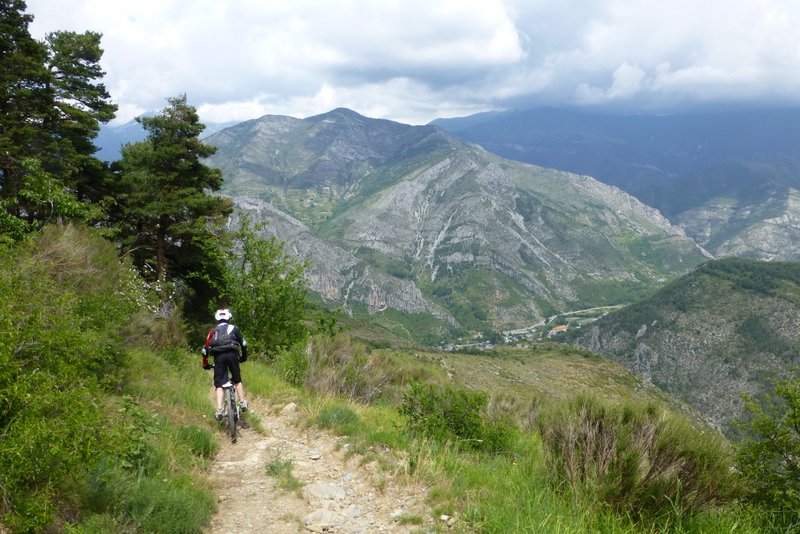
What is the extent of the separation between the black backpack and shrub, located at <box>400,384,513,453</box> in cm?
393

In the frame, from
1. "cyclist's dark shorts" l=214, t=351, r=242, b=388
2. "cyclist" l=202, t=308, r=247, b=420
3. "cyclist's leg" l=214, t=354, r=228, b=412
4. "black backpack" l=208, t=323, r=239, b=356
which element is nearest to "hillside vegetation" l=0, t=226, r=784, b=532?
"cyclist's leg" l=214, t=354, r=228, b=412

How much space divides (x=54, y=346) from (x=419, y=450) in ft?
17.6

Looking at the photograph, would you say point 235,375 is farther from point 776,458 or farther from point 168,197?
point 168,197

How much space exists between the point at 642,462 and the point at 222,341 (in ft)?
26.7

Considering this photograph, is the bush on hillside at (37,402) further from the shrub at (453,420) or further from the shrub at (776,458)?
the shrub at (776,458)

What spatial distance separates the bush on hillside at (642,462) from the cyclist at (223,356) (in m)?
6.62

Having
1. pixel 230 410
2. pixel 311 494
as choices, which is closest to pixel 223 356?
pixel 230 410

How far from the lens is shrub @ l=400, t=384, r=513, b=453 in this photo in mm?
8500

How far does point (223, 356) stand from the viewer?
9867 millimetres

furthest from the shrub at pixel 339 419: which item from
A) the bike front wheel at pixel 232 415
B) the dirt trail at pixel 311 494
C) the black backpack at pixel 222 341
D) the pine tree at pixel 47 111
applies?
the pine tree at pixel 47 111

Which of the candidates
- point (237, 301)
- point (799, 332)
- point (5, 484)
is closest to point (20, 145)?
point (237, 301)

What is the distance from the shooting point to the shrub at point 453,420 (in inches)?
335

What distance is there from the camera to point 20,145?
20688 mm

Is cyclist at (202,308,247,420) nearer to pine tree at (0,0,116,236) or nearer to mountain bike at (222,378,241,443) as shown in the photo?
mountain bike at (222,378,241,443)
